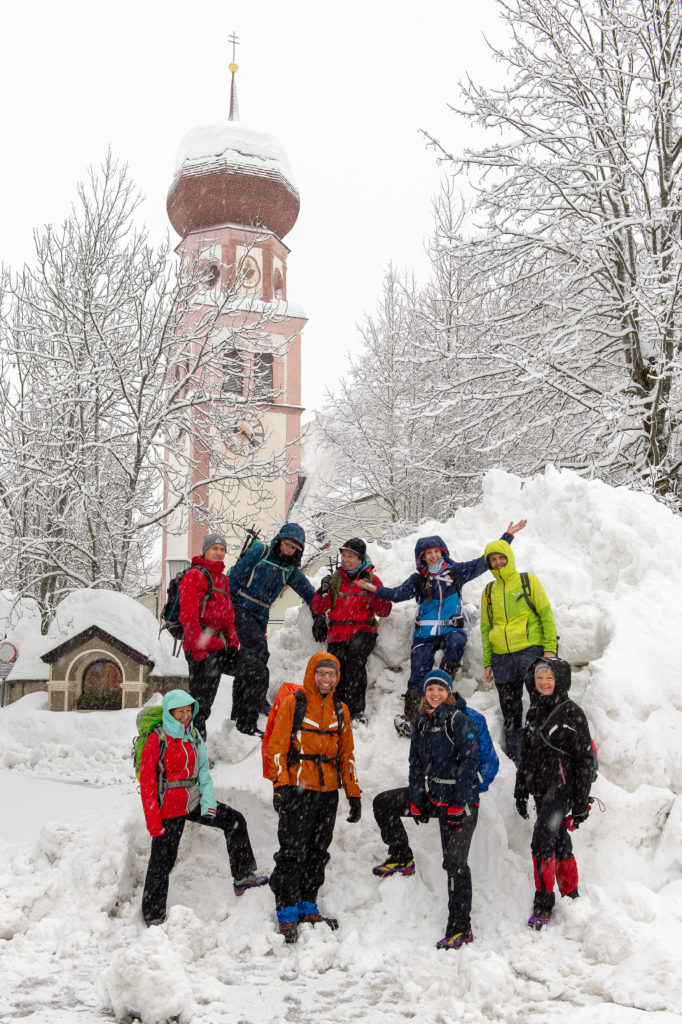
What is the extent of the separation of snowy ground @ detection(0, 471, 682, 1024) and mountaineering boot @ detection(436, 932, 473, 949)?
0.18 feet

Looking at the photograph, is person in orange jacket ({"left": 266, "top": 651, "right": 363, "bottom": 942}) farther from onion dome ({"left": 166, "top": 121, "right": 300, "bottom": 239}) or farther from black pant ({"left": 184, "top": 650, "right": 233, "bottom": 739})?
onion dome ({"left": 166, "top": 121, "right": 300, "bottom": 239})

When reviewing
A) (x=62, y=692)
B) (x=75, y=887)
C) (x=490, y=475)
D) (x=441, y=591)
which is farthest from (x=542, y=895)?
(x=62, y=692)

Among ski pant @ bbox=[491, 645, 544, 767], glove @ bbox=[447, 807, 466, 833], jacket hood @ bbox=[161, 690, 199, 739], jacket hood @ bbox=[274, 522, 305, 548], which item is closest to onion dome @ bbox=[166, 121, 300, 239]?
jacket hood @ bbox=[274, 522, 305, 548]

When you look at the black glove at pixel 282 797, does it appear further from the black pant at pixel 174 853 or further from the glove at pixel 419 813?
the glove at pixel 419 813

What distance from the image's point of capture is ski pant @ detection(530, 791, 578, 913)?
4.40m

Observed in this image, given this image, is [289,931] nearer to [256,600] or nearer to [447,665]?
[447,665]

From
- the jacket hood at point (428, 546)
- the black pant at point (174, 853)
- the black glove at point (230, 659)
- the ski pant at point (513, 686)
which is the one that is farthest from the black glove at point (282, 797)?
the jacket hood at point (428, 546)

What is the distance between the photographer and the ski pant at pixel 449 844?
4.36 meters

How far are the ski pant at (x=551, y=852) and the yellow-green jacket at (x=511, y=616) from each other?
42.7 inches

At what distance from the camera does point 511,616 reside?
5.38 meters

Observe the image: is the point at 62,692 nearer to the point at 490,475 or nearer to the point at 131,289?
the point at 131,289

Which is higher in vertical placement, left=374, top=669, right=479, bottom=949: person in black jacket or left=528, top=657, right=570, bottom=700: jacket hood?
left=528, top=657, right=570, bottom=700: jacket hood

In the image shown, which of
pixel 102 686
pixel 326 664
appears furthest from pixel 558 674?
pixel 102 686

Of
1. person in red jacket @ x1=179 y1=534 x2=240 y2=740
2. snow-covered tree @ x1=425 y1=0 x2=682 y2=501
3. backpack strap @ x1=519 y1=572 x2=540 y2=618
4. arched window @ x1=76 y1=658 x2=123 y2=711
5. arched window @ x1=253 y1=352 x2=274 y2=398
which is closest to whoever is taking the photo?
backpack strap @ x1=519 y1=572 x2=540 y2=618
